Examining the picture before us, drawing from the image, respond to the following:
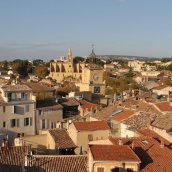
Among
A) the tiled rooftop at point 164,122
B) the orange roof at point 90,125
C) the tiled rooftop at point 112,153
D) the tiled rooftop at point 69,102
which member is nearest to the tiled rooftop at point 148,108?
the tiled rooftop at point 164,122

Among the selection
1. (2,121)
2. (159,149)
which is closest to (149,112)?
(159,149)

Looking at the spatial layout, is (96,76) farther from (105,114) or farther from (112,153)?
(112,153)

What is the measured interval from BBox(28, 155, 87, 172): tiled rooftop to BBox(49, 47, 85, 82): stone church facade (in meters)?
83.2

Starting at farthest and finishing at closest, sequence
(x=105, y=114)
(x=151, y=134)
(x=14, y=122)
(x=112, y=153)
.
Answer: (x=105, y=114) → (x=14, y=122) → (x=151, y=134) → (x=112, y=153)

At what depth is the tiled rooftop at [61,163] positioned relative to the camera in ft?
44.7

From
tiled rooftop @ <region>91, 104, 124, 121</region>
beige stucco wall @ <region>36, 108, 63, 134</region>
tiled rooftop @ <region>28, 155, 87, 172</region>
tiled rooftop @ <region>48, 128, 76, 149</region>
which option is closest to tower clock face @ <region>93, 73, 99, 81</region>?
tiled rooftop @ <region>91, 104, 124, 121</region>

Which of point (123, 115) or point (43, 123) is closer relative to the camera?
point (123, 115)

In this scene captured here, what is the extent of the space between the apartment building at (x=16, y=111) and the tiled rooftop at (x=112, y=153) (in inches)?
518

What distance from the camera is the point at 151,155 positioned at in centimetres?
1388

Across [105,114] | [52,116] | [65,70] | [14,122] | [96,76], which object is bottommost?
[65,70]

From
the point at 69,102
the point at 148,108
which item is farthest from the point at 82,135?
the point at 69,102

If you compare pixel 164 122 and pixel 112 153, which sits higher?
pixel 112 153

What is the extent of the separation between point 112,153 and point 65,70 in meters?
89.1

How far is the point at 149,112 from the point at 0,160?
514 inches
